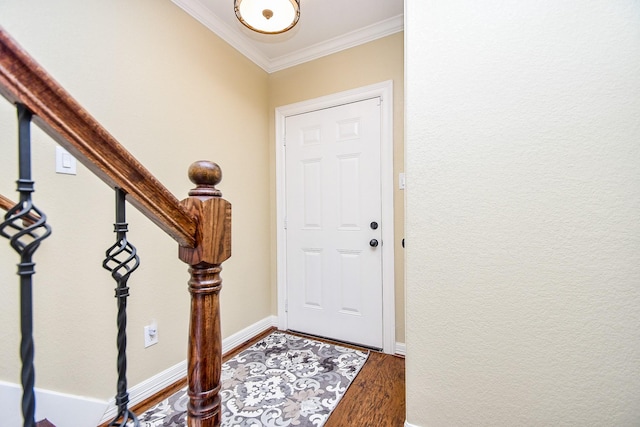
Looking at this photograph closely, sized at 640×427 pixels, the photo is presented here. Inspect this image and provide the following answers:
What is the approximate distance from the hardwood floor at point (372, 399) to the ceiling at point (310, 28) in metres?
2.48

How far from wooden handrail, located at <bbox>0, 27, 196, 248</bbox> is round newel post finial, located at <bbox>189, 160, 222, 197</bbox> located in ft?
0.21

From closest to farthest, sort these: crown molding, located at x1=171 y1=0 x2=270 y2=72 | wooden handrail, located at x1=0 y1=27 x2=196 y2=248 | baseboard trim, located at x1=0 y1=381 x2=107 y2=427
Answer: wooden handrail, located at x1=0 y1=27 x2=196 y2=248 → baseboard trim, located at x1=0 y1=381 x2=107 y2=427 → crown molding, located at x1=171 y1=0 x2=270 y2=72

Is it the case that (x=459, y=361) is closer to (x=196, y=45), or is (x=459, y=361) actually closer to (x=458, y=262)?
(x=458, y=262)

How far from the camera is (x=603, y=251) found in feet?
3.33


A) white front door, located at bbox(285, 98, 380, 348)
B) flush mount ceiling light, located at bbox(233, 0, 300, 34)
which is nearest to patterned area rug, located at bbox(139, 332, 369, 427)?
white front door, located at bbox(285, 98, 380, 348)

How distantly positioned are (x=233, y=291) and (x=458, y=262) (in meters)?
1.69

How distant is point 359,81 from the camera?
2232 mm

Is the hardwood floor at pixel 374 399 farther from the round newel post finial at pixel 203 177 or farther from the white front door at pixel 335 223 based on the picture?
the round newel post finial at pixel 203 177

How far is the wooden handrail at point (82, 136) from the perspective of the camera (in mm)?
385

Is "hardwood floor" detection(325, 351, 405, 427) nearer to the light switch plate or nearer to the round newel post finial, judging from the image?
the round newel post finial

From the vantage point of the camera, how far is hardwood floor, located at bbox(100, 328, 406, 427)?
143cm

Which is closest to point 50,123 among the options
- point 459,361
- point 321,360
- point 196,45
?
point 459,361

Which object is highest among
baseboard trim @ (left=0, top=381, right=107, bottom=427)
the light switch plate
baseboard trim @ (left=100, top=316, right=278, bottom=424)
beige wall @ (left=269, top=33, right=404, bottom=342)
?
beige wall @ (left=269, top=33, right=404, bottom=342)

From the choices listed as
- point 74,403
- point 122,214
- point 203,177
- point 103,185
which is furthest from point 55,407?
point 203,177
